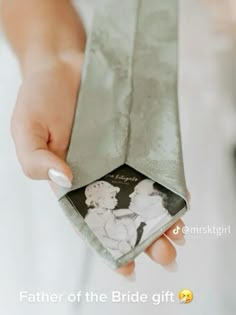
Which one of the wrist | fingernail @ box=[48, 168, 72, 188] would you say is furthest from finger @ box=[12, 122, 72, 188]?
the wrist

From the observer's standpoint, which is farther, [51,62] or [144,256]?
[51,62]

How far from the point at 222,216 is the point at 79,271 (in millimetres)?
170

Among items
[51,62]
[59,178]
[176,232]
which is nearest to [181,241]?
[176,232]

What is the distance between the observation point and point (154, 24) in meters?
0.67

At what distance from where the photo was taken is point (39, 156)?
477 mm

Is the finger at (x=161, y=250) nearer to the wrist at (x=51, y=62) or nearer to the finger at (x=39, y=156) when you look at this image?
the finger at (x=39, y=156)

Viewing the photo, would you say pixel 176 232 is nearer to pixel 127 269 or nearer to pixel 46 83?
pixel 127 269

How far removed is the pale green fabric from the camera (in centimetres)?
51

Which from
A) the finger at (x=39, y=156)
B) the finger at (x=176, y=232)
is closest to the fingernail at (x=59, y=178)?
the finger at (x=39, y=156)

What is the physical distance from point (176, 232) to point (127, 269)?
63mm

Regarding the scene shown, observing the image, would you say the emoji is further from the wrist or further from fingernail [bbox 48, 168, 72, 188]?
the wrist

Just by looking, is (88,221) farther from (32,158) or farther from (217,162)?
(217,162)

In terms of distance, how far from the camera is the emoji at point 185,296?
53 centimetres

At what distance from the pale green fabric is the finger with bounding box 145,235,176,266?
1 centimetres
